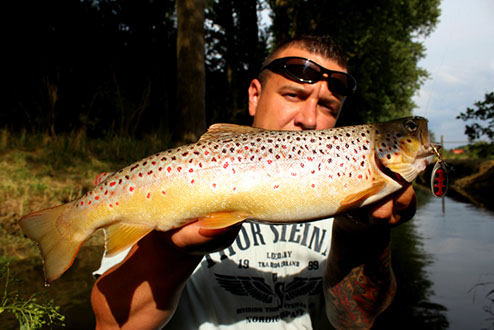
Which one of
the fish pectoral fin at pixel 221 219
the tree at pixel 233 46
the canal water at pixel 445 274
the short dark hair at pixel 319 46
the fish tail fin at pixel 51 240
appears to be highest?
the tree at pixel 233 46

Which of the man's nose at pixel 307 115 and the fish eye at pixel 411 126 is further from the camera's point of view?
the man's nose at pixel 307 115

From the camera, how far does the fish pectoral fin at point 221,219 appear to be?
6.03 feet

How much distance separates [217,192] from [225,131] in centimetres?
47

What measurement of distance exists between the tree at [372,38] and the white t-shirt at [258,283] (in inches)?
643

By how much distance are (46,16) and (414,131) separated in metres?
13.6

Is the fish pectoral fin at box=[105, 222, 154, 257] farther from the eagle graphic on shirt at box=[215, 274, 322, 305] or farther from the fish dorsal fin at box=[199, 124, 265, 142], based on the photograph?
the eagle graphic on shirt at box=[215, 274, 322, 305]

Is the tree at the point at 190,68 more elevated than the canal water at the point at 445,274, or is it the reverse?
the tree at the point at 190,68

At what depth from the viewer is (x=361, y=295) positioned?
289 cm

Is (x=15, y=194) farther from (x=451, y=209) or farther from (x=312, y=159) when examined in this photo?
(x=451, y=209)

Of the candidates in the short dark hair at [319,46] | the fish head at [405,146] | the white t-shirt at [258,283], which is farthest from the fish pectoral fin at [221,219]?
the short dark hair at [319,46]

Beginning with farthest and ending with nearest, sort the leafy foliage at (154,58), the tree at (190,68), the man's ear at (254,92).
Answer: the leafy foliage at (154,58)
the tree at (190,68)
the man's ear at (254,92)

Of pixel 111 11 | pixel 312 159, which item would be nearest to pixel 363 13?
pixel 111 11

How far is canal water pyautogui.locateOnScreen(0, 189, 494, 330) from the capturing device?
5.16 meters

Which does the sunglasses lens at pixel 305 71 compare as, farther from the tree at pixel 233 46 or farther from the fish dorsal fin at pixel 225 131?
the tree at pixel 233 46
